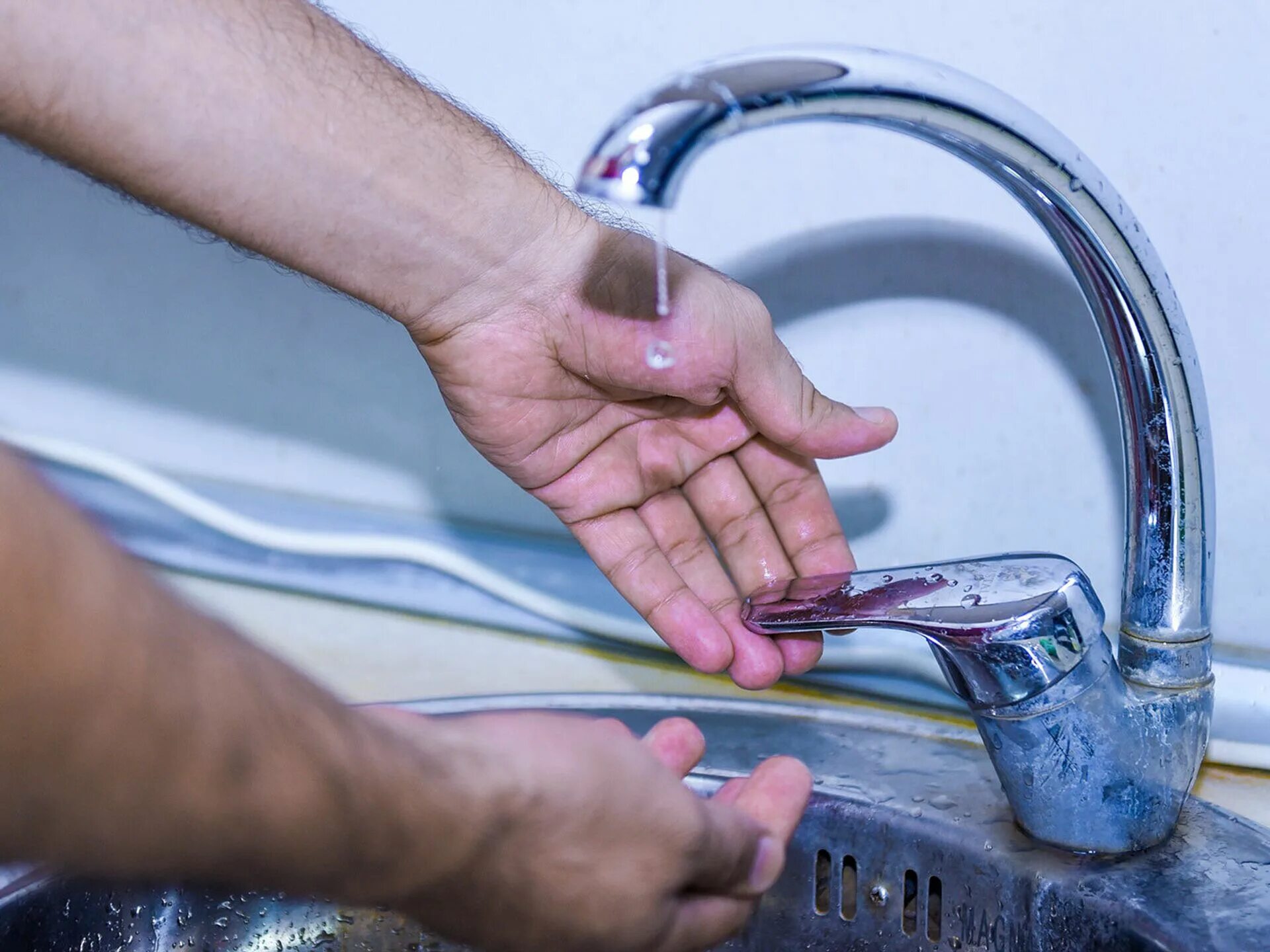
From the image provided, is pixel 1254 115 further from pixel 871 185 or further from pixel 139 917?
pixel 139 917

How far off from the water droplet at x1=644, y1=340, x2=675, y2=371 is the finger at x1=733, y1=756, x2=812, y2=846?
17 cm

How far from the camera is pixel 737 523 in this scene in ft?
1.91

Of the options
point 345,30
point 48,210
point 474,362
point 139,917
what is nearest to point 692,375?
point 474,362

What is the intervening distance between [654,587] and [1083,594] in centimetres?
20

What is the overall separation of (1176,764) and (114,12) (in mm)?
491

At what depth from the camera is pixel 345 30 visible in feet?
1.76

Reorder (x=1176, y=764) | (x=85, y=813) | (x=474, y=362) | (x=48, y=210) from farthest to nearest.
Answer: (x=48, y=210)
(x=474, y=362)
(x=1176, y=764)
(x=85, y=813)

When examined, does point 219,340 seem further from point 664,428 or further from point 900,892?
point 900,892

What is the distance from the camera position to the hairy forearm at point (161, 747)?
0.26 m

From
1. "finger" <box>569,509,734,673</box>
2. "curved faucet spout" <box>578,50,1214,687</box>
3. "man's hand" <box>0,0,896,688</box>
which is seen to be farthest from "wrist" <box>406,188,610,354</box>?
"curved faucet spout" <box>578,50,1214,687</box>

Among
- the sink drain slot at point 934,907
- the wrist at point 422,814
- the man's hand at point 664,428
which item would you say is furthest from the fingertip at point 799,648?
the wrist at point 422,814

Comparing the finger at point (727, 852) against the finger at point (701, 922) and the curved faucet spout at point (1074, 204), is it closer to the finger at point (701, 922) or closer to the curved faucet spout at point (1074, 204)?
the finger at point (701, 922)

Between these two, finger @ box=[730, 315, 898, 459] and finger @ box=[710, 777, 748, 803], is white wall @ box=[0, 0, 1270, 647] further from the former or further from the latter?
finger @ box=[710, 777, 748, 803]

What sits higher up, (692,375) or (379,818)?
(692,375)
